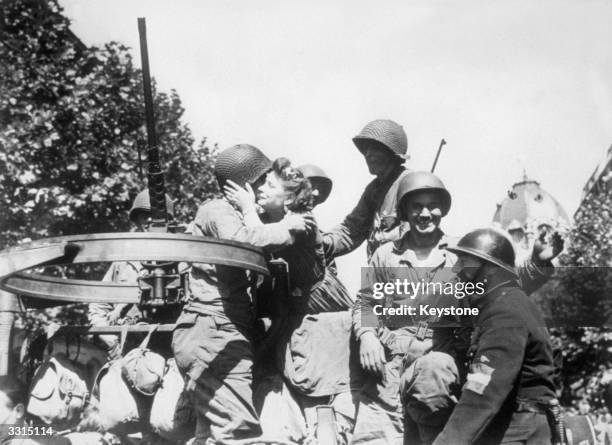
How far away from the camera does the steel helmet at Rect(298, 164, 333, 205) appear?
7.28 m

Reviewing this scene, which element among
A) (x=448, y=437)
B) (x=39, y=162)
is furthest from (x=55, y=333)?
(x=39, y=162)

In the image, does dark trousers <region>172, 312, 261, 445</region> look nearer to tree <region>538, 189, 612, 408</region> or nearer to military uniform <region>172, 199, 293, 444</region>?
military uniform <region>172, 199, 293, 444</region>

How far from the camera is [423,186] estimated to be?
15.5 feet

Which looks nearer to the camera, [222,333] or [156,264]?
[222,333]

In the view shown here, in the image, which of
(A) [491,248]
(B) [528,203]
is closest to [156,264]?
(A) [491,248]

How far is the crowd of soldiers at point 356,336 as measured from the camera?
12.3ft

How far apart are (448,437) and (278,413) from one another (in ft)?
4.54

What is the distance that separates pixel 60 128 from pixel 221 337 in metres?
8.79

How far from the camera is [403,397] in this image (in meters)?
4.05

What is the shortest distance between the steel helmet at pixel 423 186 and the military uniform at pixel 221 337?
0.95 meters

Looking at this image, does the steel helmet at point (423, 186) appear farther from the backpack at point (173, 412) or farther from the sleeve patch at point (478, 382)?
the backpack at point (173, 412)

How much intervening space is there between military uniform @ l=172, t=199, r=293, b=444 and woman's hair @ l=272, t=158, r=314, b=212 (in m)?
0.42

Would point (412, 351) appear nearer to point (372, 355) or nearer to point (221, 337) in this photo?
point (372, 355)

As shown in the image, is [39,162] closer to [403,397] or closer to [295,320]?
[295,320]
